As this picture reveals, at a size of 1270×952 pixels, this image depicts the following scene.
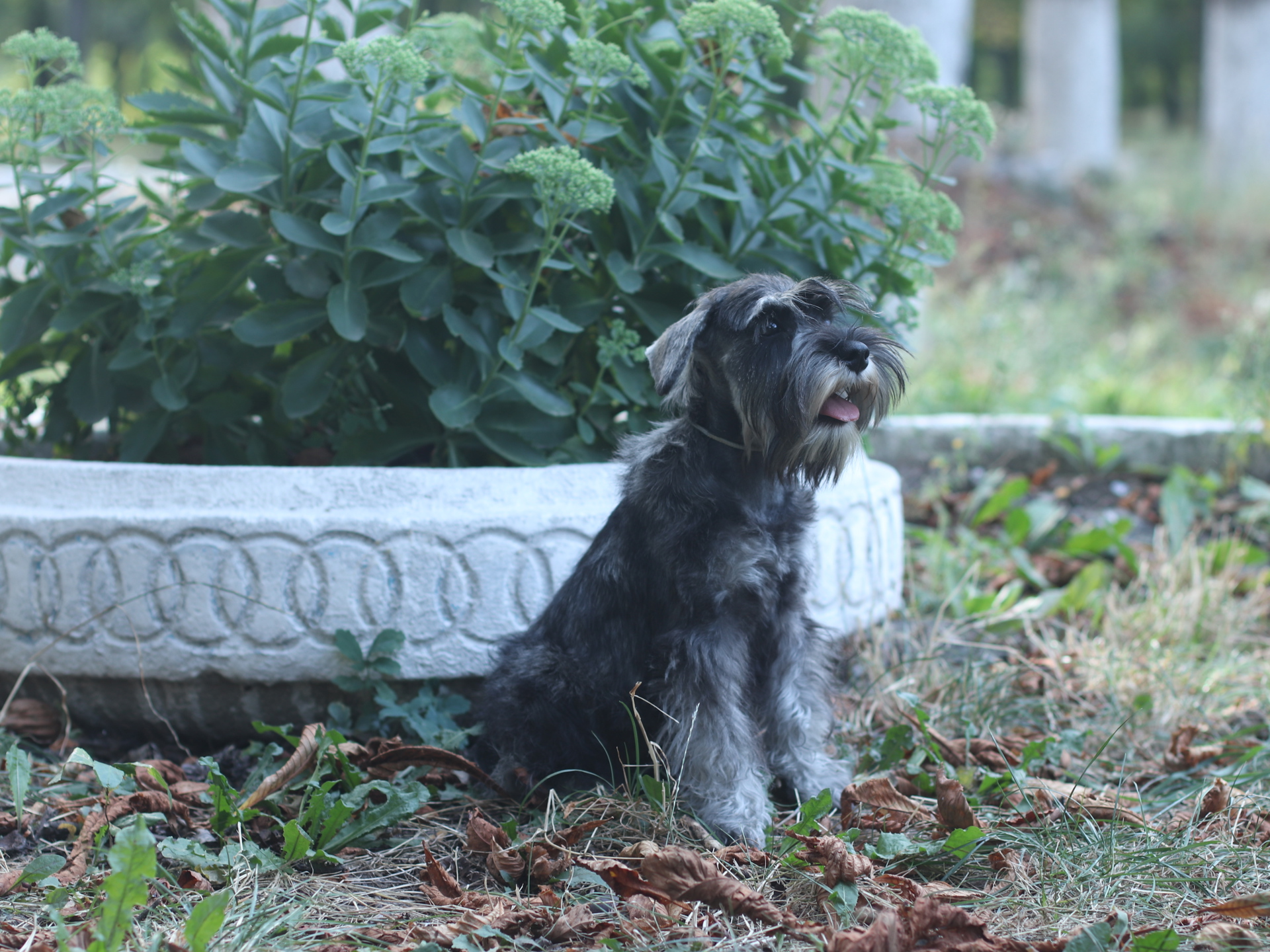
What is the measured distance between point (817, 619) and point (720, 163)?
4.83 ft

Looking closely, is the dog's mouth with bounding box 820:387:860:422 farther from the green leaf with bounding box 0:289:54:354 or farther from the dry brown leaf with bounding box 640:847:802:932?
the green leaf with bounding box 0:289:54:354

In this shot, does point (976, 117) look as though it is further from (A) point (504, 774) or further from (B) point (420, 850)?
(B) point (420, 850)

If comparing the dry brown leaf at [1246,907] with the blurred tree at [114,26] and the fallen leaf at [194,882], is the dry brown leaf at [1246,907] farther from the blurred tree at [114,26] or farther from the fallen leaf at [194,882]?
the blurred tree at [114,26]

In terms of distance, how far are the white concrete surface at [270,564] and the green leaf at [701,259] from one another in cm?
69

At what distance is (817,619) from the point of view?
3365mm

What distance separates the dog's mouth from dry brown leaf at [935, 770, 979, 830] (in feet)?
A: 2.99

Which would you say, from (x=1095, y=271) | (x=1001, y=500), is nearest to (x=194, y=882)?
(x=1001, y=500)

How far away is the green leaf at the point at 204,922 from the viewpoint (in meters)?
1.91

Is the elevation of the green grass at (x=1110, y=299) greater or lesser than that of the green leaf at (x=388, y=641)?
greater

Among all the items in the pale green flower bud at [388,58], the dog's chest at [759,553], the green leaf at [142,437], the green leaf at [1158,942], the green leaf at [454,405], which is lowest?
the green leaf at [1158,942]

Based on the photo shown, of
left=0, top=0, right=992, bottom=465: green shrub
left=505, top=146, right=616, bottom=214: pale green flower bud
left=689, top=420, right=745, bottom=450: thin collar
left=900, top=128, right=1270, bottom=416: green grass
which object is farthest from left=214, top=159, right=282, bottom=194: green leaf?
left=900, top=128, right=1270, bottom=416: green grass

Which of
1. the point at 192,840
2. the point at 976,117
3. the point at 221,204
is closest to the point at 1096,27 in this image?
the point at 976,117

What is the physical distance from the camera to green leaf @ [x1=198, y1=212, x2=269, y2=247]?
3225 millimetres

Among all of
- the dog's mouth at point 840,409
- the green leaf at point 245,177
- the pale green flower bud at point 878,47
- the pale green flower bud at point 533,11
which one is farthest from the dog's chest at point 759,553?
the green leaf at point 245,177
